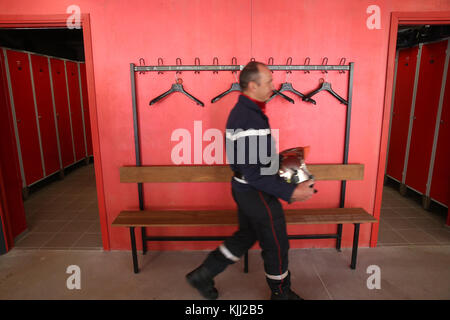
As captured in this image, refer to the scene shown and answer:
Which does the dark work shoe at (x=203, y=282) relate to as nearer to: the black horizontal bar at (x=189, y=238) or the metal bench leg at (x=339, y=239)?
the black horizontal bar at (x=189, y=238)

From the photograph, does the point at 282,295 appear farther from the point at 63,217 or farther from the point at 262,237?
the point at 63,217

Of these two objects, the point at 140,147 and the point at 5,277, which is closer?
the point at 5,277

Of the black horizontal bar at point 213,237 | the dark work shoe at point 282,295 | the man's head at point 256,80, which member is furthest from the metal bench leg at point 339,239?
the man's head at point 256,80

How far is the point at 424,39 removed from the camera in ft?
13.0

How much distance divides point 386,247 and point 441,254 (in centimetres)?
49

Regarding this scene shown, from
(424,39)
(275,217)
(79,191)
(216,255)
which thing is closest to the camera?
(275,217)

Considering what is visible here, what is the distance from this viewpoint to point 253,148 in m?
1.80

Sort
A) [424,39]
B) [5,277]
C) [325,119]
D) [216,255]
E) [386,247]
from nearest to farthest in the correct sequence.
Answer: [216,255], [5,277], [325,119], [386,247], [424,39]

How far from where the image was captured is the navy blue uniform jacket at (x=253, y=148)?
1.82m

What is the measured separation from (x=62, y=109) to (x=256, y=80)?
524cm

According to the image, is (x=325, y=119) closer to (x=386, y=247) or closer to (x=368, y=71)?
(x=368, y=71)

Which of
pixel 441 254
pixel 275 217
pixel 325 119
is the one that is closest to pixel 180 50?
pixel 325 119

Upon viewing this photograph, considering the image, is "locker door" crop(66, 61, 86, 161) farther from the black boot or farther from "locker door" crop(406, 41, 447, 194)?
"locker door" crop(406, 41, 447, 194)
